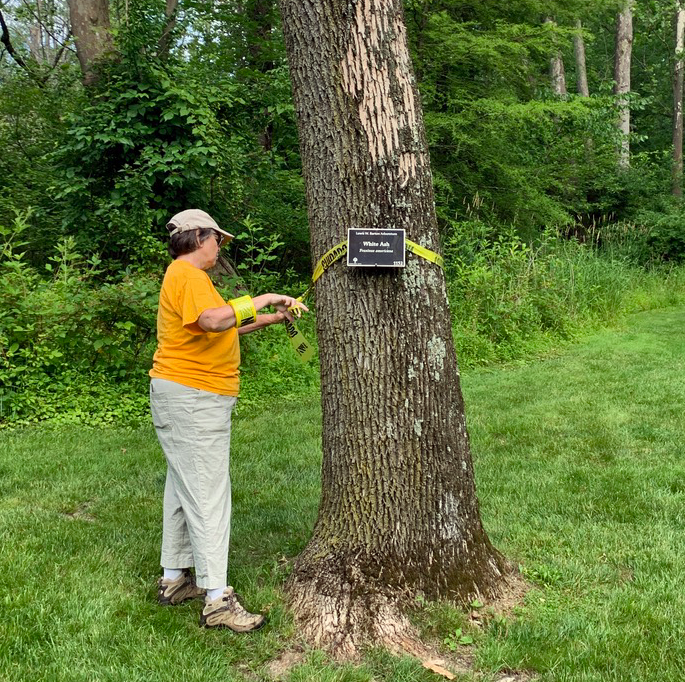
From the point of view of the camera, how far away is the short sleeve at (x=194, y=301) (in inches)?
111

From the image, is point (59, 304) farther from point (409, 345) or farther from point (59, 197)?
point (409, 345)

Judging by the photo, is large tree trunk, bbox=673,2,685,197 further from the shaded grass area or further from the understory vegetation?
the shaded grass area

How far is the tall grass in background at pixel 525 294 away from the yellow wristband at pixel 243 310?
6584 mm

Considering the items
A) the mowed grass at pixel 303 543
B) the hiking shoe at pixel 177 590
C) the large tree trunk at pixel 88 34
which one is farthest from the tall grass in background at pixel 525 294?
the hiking shoe at pixel 177 590

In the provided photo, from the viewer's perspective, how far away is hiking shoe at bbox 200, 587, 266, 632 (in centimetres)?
290

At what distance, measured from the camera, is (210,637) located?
2.87 meters

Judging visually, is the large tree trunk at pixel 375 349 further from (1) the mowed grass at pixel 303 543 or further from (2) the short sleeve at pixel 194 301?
(2) the short sleeve at pixel 194 301

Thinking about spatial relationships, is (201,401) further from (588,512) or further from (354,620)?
(588,512)

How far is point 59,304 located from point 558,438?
5191mm

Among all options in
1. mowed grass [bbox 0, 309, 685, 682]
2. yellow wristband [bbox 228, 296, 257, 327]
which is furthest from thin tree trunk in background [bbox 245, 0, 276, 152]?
yellow wristband [bbox 228, 296, 257, 327]

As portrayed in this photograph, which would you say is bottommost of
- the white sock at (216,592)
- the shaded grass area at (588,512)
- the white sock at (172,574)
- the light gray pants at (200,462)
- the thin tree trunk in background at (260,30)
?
the shaded grass area at (588,512)

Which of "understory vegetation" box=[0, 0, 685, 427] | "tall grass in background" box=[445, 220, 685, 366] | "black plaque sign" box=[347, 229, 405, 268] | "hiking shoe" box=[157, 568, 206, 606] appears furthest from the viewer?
"tall grass in background" box=[445, 220, 685, 366]

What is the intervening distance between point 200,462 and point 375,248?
4.12 feet

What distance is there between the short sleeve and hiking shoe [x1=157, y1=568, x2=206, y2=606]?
132cm
